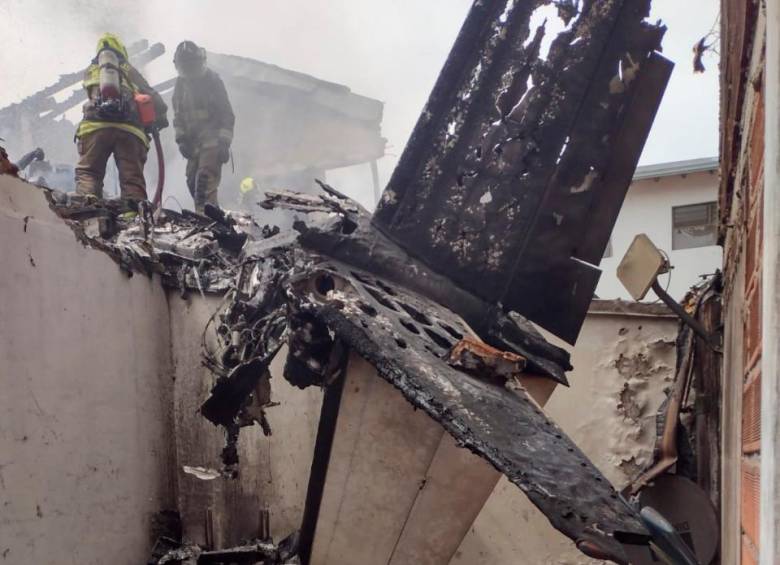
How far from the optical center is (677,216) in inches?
614

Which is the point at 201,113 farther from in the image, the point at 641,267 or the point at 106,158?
the point at 641,267

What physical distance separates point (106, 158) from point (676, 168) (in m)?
11.9

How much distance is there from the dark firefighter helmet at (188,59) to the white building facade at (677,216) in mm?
9878

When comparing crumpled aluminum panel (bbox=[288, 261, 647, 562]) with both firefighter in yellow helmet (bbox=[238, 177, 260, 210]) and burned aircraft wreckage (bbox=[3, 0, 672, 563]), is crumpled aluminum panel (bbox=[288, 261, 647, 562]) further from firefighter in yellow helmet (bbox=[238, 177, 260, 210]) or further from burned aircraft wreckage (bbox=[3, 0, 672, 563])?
firefighter in yellow helmet (bbox=[238, 177, 260, 210])

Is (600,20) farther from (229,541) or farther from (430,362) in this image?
(229,541)

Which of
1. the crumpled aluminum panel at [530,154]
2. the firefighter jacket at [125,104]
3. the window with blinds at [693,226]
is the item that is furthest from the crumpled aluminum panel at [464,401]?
the window with blinds at [693,226]

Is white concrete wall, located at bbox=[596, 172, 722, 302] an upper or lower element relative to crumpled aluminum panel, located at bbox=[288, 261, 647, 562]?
upper

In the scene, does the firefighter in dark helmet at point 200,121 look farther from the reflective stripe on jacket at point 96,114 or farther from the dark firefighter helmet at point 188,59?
the reflective stripe on jacket at point 96,114

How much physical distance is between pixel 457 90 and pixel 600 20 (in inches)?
29.5

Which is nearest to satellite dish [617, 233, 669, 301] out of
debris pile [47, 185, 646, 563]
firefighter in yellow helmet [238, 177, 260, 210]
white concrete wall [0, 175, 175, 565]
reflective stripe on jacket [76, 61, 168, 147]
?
debris pile [47, 185, 646, 563]

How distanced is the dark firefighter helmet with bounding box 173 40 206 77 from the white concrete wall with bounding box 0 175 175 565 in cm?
413

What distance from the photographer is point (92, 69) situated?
23.9 ft

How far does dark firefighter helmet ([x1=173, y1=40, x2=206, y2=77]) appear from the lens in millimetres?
8617

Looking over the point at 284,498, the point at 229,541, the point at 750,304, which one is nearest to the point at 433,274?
the point at 750,304
